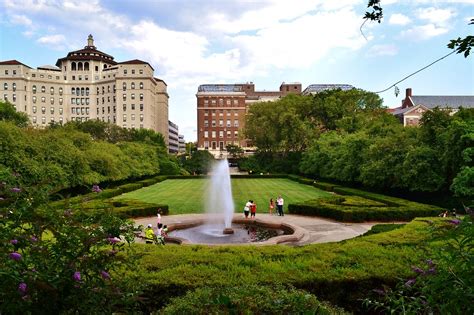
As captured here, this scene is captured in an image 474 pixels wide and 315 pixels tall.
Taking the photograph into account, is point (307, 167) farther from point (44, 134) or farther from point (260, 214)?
point (44, 134)

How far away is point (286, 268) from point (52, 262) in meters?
4.96

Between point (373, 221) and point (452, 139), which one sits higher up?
point (452, 139)

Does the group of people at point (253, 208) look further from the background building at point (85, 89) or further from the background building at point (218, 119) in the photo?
the background building at point (85, 89)

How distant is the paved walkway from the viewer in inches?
628

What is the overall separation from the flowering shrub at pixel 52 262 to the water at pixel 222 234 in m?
11.1

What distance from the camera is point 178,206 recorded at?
25984mm

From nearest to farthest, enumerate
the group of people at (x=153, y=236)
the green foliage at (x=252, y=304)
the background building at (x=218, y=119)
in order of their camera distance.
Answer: the green foliage at (x=252, y=304)
the group of people at (x=153, y=236)
the background building at (x=218, y=119)

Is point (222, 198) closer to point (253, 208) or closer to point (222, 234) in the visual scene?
point (253, 208)

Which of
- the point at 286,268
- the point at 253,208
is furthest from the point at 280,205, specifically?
the point at 286,268

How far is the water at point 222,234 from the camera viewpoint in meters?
16.1

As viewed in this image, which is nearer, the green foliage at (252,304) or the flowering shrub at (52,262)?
the flowering shrub at (52,262)

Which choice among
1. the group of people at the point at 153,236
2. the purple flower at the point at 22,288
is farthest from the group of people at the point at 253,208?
the purple flower at the point at 22,288

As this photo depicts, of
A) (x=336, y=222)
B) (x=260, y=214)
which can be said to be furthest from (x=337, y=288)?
(x=260, y=214)

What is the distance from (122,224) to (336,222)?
16.6 m
